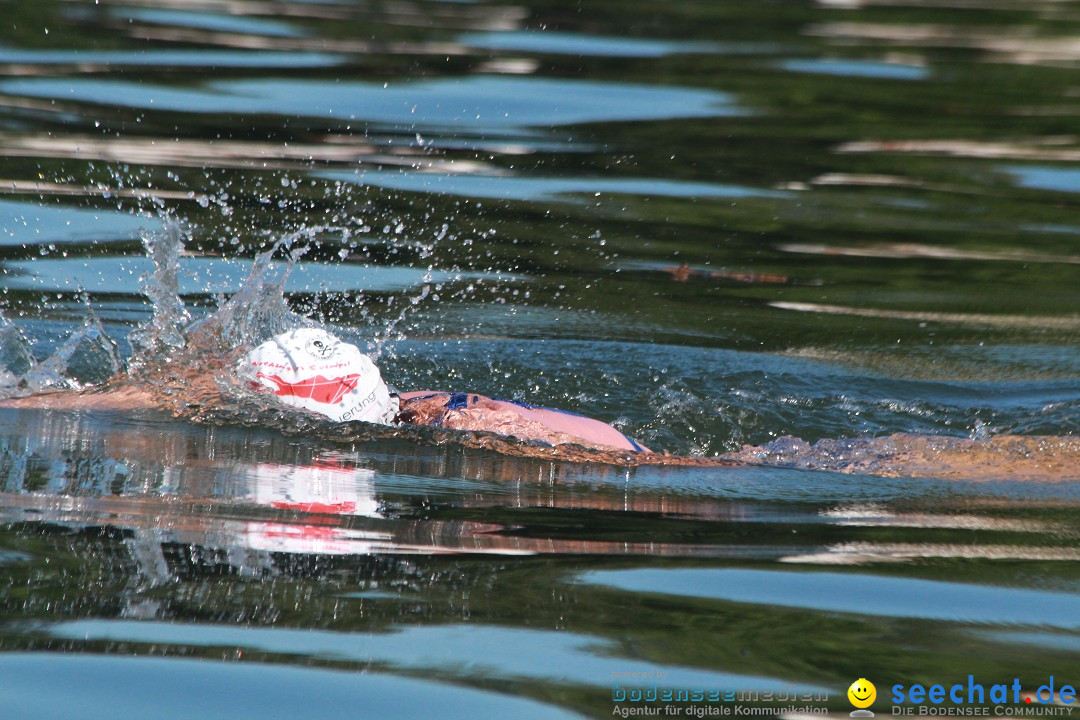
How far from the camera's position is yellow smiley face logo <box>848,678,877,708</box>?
349cm

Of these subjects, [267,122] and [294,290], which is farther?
[267,122]

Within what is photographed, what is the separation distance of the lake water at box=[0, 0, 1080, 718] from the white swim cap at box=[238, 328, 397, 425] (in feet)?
0.83

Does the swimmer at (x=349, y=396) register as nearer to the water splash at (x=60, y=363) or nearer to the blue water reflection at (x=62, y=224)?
the water splash at (x=60, y=363)

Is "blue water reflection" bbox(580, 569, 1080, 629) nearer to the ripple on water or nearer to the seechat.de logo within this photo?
the seechat.de logo

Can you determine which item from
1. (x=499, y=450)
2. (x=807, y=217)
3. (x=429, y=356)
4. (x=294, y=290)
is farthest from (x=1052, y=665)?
(x=807, y=217)

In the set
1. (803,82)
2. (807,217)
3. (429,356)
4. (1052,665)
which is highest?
A: (803,82)

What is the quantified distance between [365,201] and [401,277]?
122 centimetres

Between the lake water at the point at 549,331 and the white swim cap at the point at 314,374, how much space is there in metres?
0.25

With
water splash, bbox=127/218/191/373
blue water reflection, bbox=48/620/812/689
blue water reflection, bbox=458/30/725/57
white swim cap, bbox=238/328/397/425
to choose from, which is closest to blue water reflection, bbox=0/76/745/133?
blue water reflection, bbox=458/30/725/57

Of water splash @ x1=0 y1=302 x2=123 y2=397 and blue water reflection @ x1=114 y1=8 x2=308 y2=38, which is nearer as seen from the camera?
water splash @ x1=0 y1=302 x2=123 y2=397

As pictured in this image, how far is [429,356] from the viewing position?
8.23 meters

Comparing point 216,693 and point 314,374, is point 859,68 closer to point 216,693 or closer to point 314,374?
point 314,374

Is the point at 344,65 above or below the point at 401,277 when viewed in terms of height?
A: above

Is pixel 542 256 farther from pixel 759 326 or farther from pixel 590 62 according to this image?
pixel 590 62
